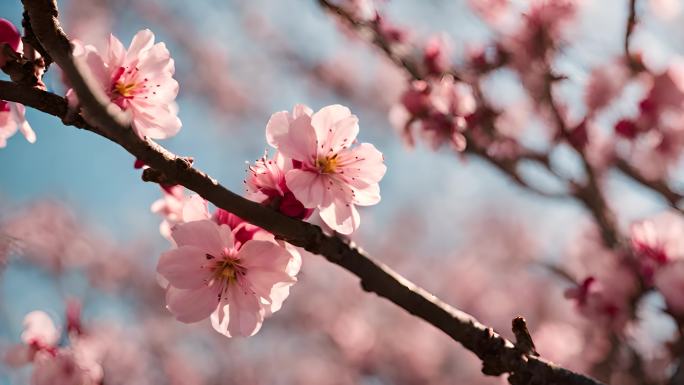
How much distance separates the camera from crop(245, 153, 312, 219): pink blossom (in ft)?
3.26

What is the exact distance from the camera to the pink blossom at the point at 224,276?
1.01m

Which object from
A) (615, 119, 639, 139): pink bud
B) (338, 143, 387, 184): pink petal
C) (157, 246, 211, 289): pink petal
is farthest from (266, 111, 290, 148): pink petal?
(615, 119, 639, 139): pink bud

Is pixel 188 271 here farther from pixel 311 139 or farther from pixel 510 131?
pixel 510 131

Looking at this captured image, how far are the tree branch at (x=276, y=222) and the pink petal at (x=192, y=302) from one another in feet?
0.70

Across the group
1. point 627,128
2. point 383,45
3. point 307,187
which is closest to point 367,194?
point 307,187

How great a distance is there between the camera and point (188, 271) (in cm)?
104

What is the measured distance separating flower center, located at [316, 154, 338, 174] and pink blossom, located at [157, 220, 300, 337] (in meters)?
0.16

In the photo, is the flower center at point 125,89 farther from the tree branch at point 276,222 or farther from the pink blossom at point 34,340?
the pink blossom at point 34,340

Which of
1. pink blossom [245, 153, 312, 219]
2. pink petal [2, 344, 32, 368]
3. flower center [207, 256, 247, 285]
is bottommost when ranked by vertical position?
pink petal [2, 344, 32, 368]

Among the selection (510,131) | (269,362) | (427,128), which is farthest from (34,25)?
(269,362)

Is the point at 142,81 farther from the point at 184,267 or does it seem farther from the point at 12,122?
the point at 184,267

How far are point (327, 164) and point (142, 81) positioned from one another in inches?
15.2

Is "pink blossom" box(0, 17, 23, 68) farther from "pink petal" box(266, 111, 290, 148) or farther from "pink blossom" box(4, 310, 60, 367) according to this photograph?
"pink blossom" box(4, 310, 60, 367)

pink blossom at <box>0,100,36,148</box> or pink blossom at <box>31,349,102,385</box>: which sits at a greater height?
pink blossom at <box>0,100,36,148</box>
